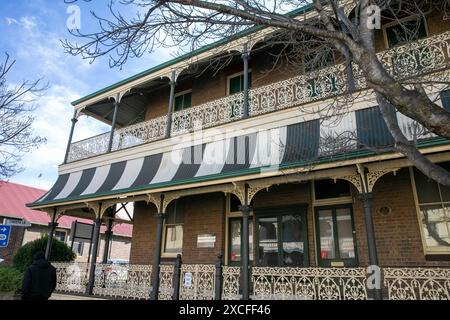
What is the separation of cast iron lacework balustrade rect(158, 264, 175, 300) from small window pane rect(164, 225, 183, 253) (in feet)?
7.28

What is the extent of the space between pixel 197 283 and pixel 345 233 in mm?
4393

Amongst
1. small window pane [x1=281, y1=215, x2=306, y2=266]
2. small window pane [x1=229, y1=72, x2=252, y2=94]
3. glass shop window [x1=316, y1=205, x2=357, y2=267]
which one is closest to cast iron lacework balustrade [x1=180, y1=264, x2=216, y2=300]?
small window pane [x1=281, y1=215, x2=306, y2=266]

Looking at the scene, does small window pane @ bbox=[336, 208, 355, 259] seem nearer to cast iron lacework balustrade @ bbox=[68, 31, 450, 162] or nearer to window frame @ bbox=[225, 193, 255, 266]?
window frame @ bbox=[225, 193, 255, 266]

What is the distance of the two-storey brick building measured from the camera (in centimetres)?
779

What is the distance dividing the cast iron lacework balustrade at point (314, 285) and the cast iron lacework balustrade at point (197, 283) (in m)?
1.47

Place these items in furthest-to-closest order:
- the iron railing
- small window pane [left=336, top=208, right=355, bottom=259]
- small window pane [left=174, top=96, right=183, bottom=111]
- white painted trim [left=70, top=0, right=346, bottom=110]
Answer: small window pane [left=174, top=96, right=183, bottom=111]
white painted trim [left=70, top=0, right=346, bottom=110]
small window pane [left=336, top=208, right=355, bottom=259]
the iron railing

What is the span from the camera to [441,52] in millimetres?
7949

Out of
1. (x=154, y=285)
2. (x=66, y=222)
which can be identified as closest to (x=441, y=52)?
(x=154, y=285)

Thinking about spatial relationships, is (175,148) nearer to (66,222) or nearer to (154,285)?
(154,285)

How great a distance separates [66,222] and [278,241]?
2191cm

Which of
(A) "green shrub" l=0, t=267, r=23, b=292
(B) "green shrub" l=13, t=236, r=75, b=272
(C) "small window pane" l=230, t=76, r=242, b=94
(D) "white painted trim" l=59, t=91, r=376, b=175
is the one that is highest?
(C) "small window pane" l=230, t=76, r=242, b=94

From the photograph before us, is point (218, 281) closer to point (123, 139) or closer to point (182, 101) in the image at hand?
point (123, 139)
